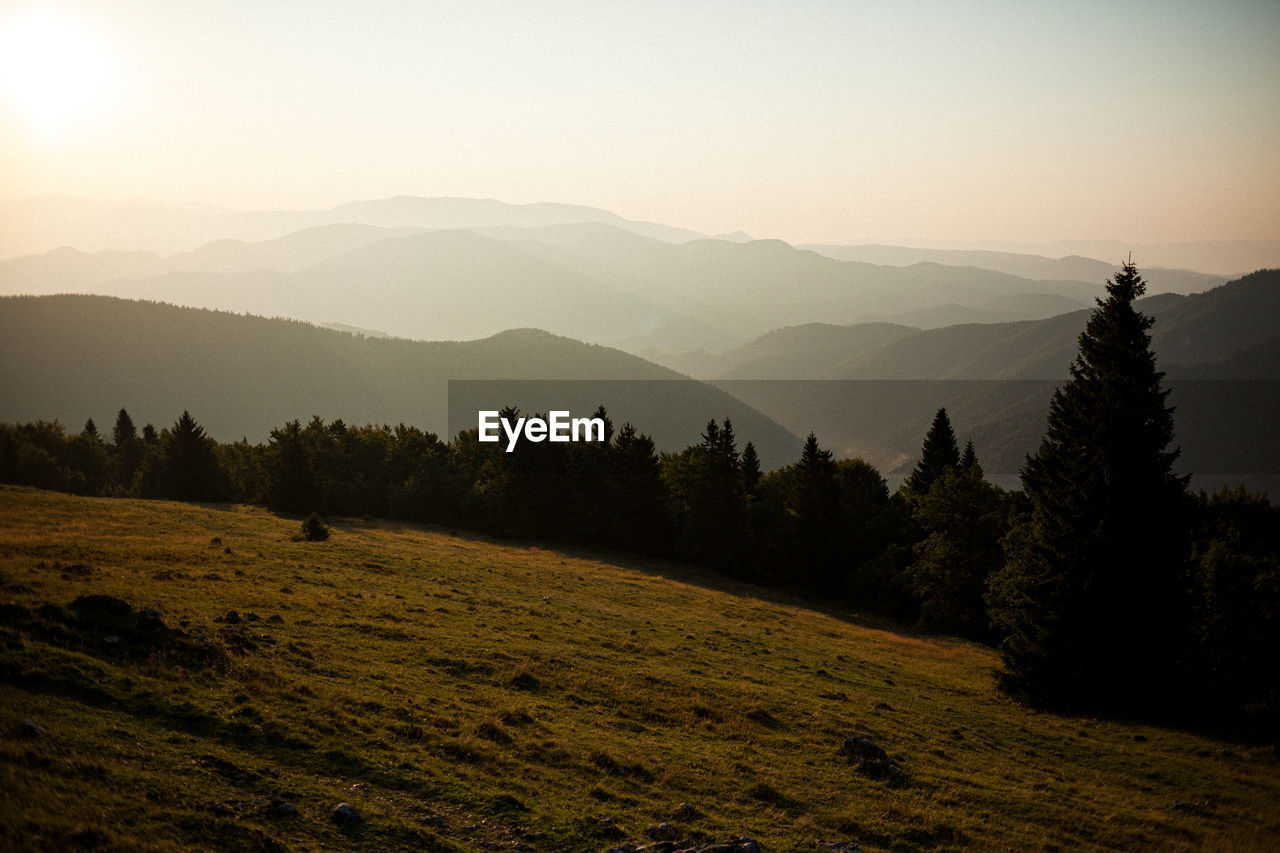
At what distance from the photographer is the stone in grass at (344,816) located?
42.2 feet

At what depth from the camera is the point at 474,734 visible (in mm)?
18031

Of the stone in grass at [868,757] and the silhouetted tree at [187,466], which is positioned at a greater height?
the silhouetted tree at [187,466]

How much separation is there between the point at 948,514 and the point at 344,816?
60.6m

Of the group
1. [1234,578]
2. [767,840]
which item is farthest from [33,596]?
[1234,578]

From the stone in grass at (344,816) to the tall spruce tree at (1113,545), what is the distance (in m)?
33.2

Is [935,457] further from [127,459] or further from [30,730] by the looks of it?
[127,459]

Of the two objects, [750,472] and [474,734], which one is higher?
[750,472]

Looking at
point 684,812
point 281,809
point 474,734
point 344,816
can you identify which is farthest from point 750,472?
point 281,809

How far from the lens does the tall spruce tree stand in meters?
33.9

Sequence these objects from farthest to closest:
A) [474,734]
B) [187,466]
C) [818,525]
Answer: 1. [818,525]
2. [187,466]
3. [474,734]

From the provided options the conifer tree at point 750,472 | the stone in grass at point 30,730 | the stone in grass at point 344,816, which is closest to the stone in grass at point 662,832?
the stone in grass at point 344,816

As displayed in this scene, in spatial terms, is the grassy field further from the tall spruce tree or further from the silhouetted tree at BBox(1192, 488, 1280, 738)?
the silhouetted tree at BBox(1192, 488, 1280, 738)

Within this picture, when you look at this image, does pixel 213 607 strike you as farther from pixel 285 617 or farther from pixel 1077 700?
pixel 1077 700

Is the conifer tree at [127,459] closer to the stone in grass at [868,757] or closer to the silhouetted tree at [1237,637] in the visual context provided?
the stone in grass at [868,757]
